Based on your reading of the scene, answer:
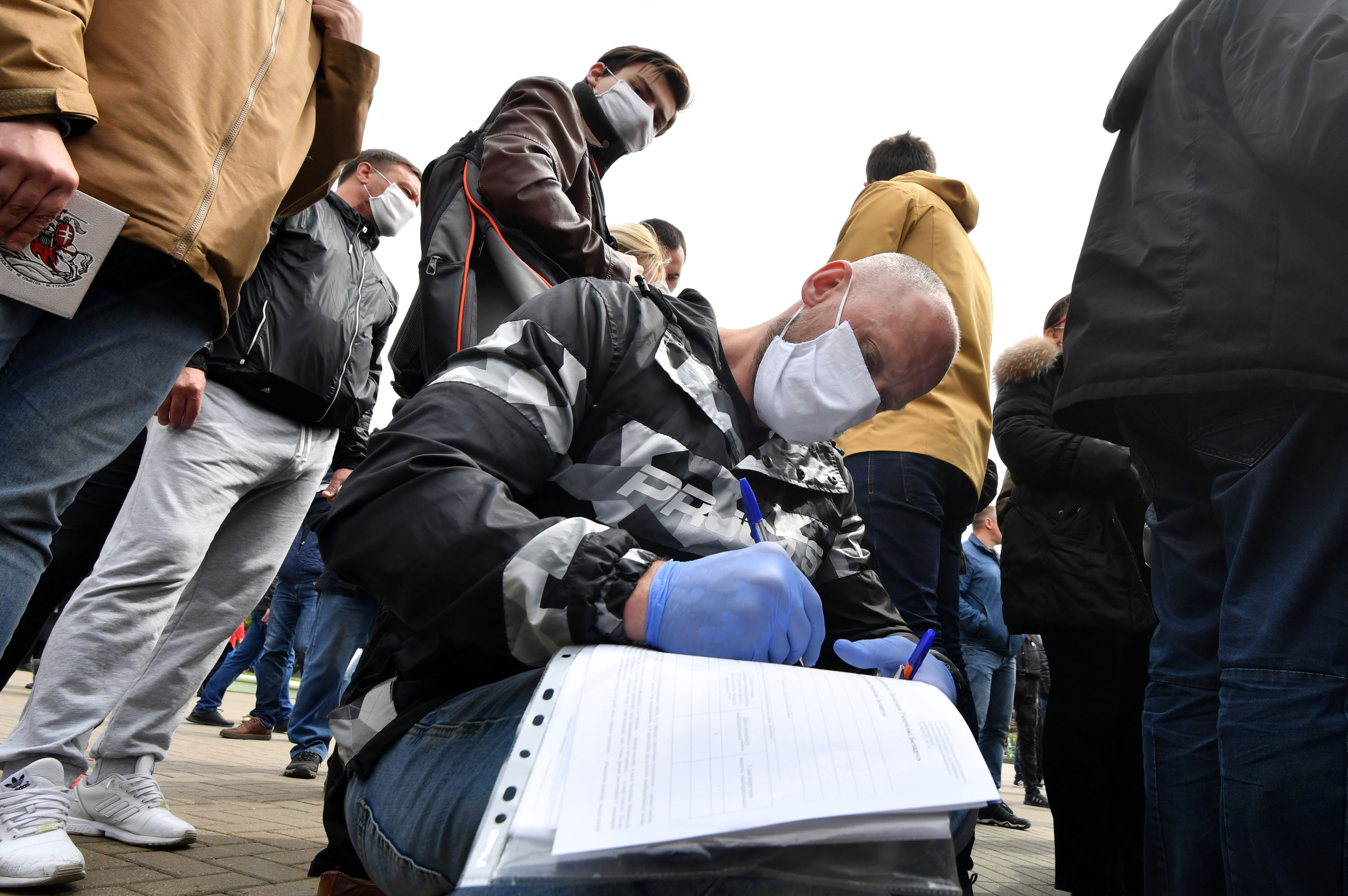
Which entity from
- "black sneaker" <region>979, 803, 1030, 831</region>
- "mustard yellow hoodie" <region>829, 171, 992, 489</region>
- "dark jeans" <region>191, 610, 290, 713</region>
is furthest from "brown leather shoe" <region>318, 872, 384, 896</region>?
"dark jeans" <region>191, 610, 290, 713</region>

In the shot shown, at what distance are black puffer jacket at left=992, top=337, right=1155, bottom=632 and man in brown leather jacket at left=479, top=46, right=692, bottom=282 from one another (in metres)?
1.49

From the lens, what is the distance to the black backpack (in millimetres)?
2186

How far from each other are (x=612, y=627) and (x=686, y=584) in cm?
10

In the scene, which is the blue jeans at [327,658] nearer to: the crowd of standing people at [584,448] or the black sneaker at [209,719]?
the crowd of standing people at [584,448]

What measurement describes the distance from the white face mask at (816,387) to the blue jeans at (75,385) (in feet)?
3.47

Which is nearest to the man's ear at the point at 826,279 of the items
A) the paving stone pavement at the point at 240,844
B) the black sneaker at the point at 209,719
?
the paving stone pavement at the point at 240,844

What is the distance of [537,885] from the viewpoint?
3.10 ft

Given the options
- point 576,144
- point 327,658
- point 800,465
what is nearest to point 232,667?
point 327,658

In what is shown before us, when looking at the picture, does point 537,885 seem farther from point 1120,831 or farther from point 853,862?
point 1120,831

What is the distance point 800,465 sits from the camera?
1.87m

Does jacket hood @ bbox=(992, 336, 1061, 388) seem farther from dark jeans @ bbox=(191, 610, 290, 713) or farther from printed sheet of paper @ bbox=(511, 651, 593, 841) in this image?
dark jeans @ bbox=(191, 610, 290, 713)

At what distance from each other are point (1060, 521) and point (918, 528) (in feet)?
2.16

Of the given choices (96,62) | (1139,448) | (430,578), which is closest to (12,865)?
(430,578)

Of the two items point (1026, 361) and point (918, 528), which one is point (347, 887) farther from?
point (1026, 361)
